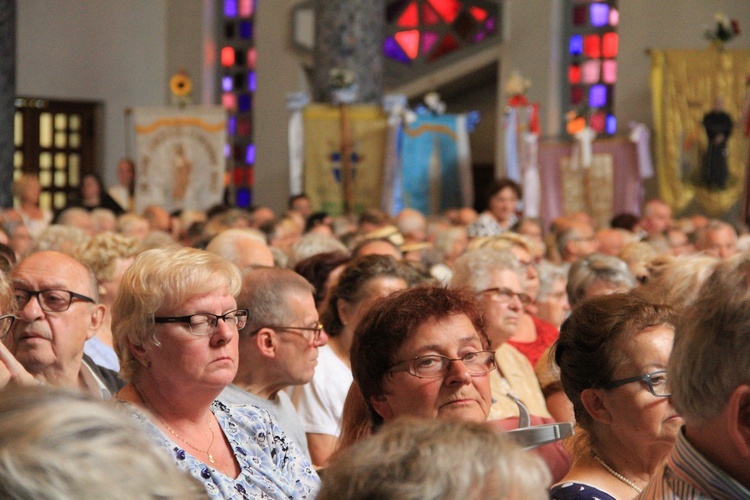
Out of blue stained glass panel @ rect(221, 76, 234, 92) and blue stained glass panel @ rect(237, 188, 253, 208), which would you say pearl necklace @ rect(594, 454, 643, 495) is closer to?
blue stained glass panel @ rect(237, 188, 253, 208)

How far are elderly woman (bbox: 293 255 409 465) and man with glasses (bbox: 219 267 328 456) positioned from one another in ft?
1.02

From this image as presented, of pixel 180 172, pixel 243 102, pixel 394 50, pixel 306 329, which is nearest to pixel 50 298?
pixel 306 329

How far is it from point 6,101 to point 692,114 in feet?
27.4

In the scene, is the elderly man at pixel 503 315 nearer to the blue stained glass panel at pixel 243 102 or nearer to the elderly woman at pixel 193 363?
the elderly woman at pixel 193 363

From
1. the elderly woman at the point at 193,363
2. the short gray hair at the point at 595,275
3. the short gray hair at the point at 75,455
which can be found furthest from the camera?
the short gray hair at the point at 595,275

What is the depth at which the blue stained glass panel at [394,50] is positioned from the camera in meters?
18.5

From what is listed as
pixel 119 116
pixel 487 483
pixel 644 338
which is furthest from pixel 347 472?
pixel 119 116

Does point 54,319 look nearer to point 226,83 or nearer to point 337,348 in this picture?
point 337,348

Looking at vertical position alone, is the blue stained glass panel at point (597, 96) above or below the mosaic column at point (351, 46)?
below

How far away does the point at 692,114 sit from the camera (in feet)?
46.7

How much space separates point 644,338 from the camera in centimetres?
234

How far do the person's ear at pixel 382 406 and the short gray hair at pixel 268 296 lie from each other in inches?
33.2

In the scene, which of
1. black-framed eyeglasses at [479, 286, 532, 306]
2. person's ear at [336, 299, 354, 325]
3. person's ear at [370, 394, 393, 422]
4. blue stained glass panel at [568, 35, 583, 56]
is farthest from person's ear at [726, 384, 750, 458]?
blue stained glass panel at [568, 35, 583, 56]

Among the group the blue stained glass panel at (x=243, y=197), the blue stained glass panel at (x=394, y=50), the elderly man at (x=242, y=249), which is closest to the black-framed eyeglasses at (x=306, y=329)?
the elderly man at (x=242, y=249)
